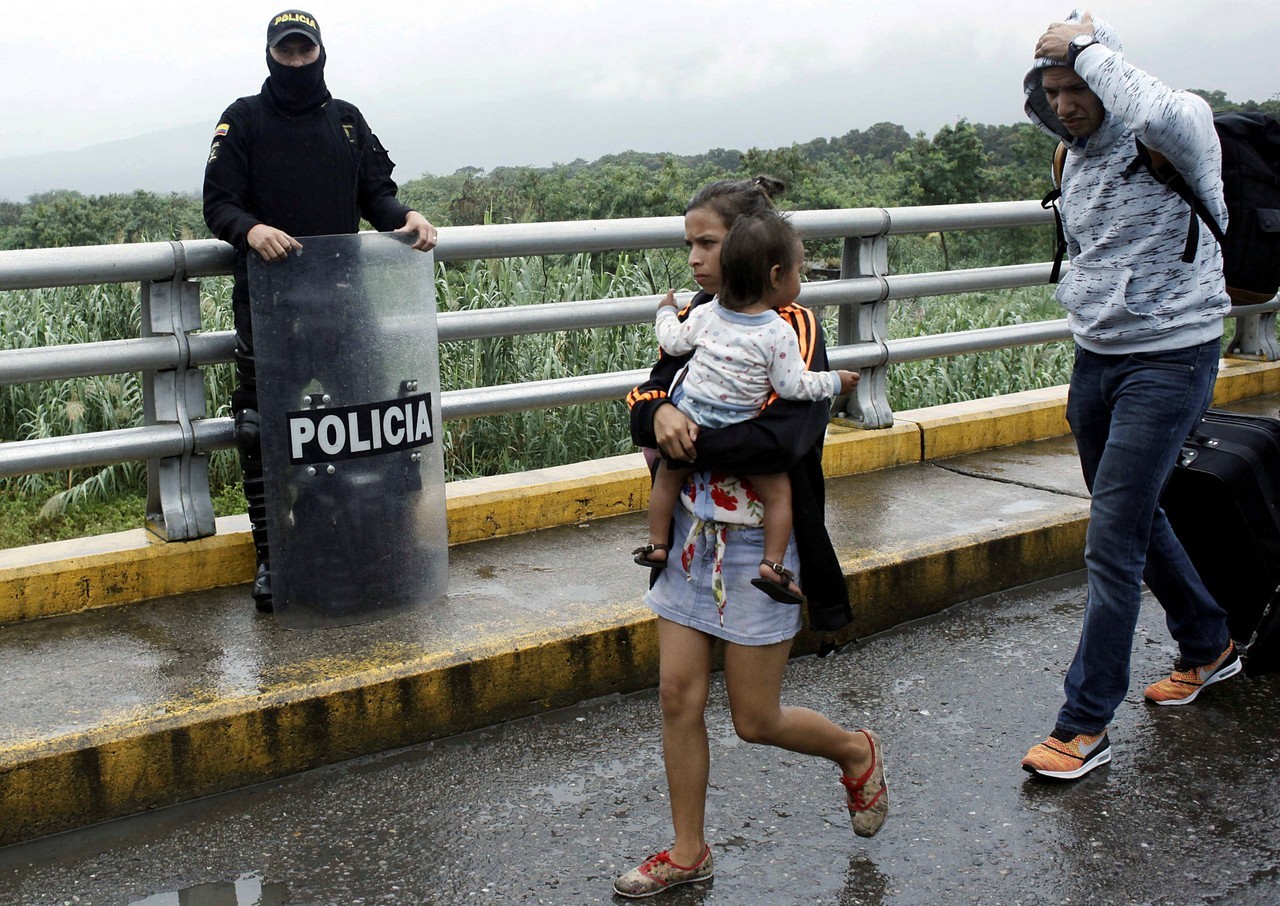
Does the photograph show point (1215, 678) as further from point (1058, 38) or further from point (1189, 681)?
point (1058, 38)

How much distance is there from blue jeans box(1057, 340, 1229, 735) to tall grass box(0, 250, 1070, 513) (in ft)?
10.5

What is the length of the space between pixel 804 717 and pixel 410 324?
6.38 ft

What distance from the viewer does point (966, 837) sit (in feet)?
10.9

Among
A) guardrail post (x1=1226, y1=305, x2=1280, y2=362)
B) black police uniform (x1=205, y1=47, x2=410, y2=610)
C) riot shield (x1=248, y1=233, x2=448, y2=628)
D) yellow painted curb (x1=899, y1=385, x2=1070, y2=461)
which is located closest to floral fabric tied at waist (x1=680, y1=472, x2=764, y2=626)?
riot shield (x1=248, y1=233, x2=448, y2=628)

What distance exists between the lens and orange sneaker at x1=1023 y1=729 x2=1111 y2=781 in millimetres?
3598

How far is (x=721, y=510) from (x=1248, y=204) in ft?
5.63

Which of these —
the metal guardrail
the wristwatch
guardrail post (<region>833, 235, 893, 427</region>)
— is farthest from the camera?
guardrail post (<region>833, 235, 893, 427</region>)

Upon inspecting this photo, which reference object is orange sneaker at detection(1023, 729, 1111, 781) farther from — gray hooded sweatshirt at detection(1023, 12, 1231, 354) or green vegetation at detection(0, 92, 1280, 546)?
green vegetation at detection(0, 92, 1280, 546)

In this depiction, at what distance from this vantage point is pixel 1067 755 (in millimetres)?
3625

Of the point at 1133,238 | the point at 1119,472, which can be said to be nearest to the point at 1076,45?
the point at 1133,238

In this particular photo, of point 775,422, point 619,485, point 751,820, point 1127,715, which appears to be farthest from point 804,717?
point 619,485

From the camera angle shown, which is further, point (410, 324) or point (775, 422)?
point (410, 324)

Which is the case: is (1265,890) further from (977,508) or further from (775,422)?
(977,508)

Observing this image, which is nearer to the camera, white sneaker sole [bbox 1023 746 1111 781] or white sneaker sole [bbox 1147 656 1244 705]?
white sneaker sole [bbox 1023 746 1111 781]
